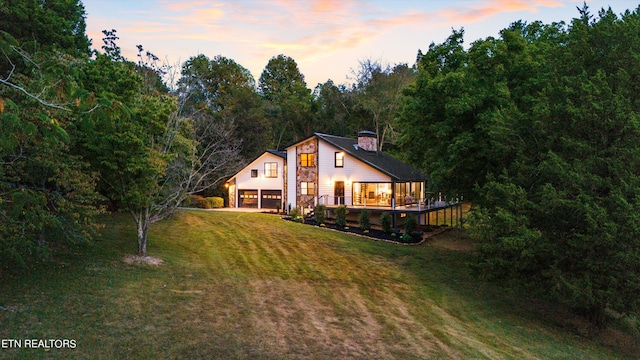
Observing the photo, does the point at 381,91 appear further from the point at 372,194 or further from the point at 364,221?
the point at 364,221

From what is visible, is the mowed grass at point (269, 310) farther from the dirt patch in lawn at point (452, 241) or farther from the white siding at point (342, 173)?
the white siding at point (342, 173)

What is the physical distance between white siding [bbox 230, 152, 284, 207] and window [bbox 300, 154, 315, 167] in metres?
2.47

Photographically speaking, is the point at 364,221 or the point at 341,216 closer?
the point at 364,221

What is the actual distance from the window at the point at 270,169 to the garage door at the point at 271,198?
1390 millimetres

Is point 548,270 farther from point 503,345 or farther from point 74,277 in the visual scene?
point 74,277

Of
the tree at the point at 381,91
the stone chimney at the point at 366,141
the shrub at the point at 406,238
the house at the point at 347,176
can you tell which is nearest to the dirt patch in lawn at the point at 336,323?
the shrub at the point at 406,238

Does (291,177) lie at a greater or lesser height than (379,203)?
greater

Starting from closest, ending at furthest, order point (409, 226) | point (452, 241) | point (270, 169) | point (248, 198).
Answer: point (452, 241) < point (409, 226) < point (270, 169) < point (248, 198)

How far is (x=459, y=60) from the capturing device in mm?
20781

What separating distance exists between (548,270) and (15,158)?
1451cm

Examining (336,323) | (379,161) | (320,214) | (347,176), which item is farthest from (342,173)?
(336,323)

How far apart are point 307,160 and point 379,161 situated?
5391 millimetres

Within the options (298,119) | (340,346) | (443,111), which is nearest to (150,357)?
(340,346)

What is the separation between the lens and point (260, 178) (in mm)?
35438
